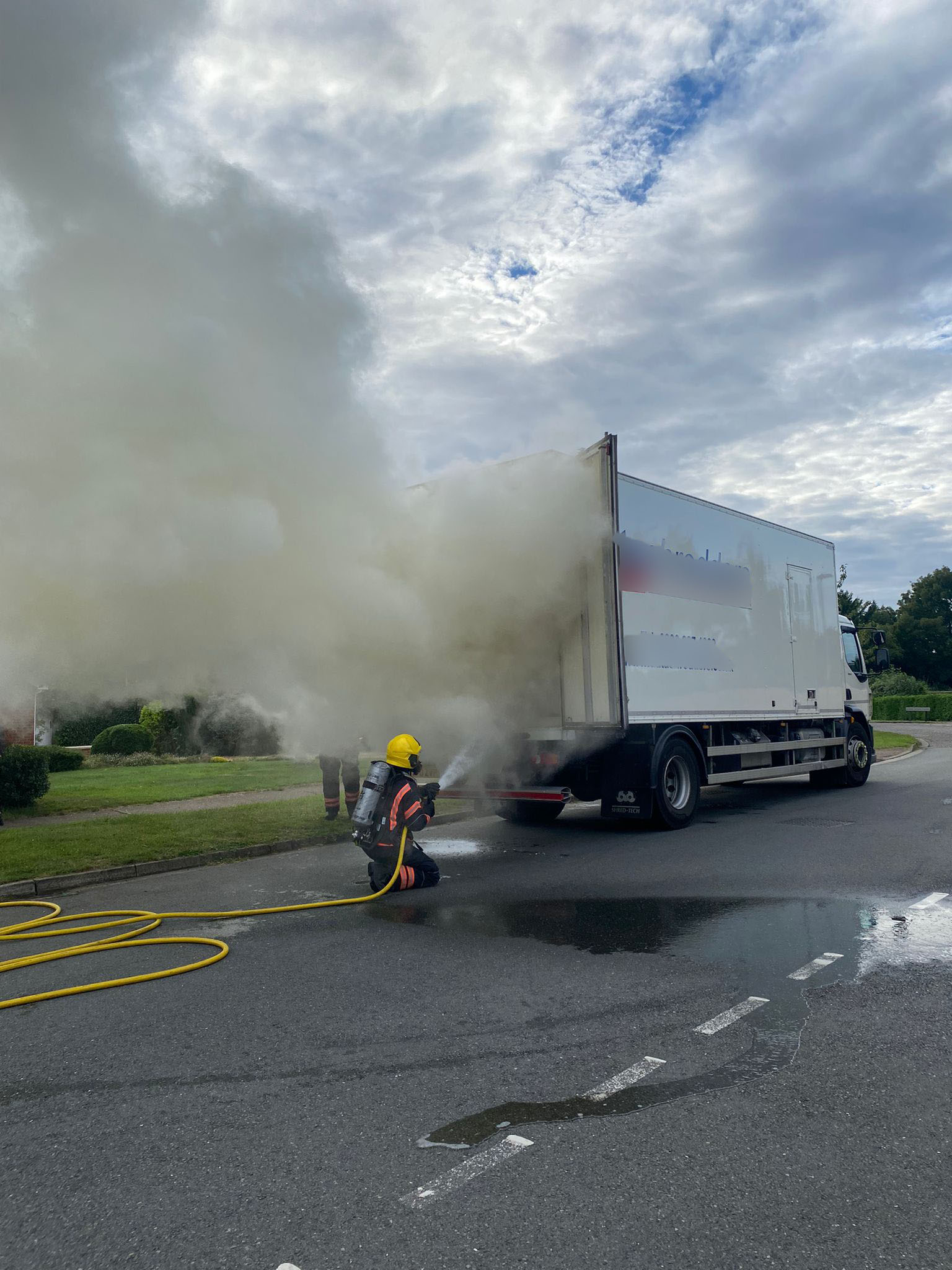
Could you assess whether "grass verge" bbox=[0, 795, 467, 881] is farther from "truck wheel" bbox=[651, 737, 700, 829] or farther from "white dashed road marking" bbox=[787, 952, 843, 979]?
"white dashed road marking" bbox=[787, 952, 843, 979]

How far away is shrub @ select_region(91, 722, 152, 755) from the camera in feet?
69.7

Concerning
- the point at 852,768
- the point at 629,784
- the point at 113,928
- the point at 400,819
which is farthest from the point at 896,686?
the point at 113,928

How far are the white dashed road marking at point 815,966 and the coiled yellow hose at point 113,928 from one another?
314cm

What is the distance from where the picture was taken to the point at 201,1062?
375 centimetres

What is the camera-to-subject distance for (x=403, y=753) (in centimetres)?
712

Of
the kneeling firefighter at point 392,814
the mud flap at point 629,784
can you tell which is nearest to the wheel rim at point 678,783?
the mud flap at point 629,784

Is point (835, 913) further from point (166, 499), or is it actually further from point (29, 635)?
point (29, 635)

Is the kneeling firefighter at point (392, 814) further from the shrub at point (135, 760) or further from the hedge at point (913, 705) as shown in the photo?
the hedge at point (913, 705)

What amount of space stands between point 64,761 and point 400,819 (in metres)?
15.2

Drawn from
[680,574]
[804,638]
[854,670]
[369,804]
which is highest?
[680,574]

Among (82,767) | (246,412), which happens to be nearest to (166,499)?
(246,412)

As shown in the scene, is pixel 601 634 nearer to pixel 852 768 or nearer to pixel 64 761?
pixel 852 768

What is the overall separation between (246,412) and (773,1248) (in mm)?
6223

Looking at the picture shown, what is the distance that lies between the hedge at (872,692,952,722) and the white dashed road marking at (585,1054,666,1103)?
44292 mm
